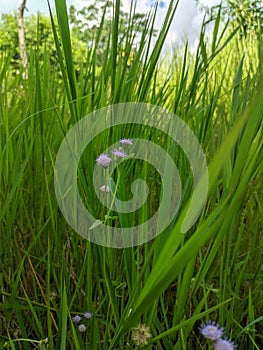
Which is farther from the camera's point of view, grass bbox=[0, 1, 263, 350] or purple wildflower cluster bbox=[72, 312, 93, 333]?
purple wildflower cluster bbox=[72, 312, 93, 333]

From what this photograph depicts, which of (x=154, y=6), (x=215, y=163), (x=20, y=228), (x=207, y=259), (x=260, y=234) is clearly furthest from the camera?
(x=260, y=234)

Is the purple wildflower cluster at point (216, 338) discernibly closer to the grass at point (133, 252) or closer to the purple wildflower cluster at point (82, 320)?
the grass at point (133, 252)

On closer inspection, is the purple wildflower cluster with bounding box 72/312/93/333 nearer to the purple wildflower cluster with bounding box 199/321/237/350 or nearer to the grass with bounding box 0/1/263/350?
the grass with bounding box 0/1/263/350

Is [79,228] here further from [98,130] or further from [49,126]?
[49,126]

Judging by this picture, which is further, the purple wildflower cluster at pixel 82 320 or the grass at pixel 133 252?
the purple wildflower cluster at pixel 82 320

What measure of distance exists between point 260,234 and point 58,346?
1.51ft

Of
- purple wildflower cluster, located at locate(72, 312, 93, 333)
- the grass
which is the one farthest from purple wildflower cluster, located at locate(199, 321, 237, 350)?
purple wildflower cluster, located at locate(72, 312, 93, 333)

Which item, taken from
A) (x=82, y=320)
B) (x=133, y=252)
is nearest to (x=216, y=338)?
(x=133, y=252)

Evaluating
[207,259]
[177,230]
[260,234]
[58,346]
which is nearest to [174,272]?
[177,230]

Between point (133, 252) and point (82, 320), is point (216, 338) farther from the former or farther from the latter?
point (82, 320)

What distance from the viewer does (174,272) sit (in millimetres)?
312

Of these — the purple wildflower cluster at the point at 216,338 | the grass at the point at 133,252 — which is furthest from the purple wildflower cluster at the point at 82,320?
the purple wildflower cluster at the point at 216,338

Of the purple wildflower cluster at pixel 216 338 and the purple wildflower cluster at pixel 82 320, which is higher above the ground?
the purple wildflower cluster at pixel 216 338

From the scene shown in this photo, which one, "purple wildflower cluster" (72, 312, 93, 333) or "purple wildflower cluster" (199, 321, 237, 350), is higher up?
"purple wildflower cluster" (199, 321, 237, 350)
